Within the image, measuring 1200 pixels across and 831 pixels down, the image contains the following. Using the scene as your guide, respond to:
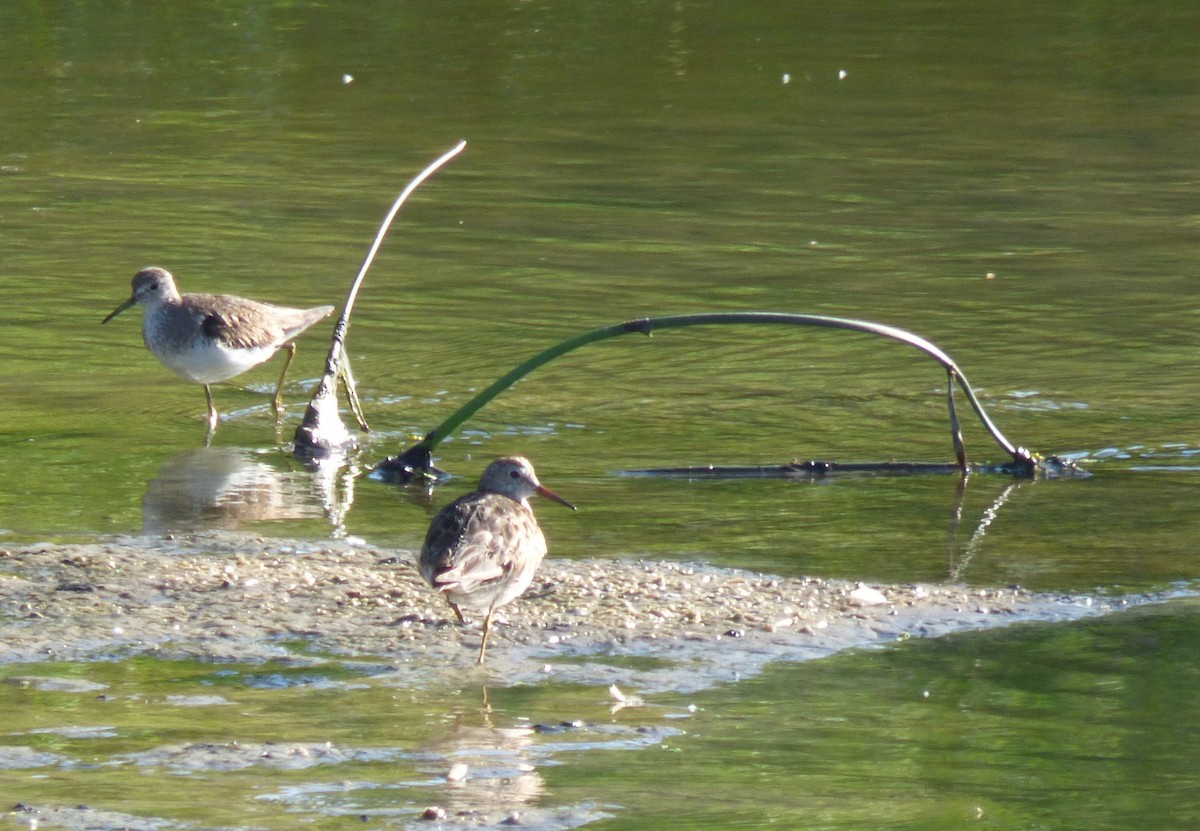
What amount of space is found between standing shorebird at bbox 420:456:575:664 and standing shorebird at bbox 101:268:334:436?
4.09m

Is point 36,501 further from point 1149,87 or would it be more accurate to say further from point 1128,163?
point 1149,87

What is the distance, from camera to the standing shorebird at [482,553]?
646cm

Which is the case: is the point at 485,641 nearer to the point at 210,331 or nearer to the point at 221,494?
the point at 221,494

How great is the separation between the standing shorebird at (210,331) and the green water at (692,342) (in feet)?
0.86

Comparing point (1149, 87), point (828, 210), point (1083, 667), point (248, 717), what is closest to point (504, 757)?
point (248, 717)

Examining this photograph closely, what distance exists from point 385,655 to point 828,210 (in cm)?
1107

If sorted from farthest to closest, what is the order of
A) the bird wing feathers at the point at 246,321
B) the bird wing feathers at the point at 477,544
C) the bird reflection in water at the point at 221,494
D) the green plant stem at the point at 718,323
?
the bird wing feathers at the point at 246,321 < the bird reflection in water at the point at 221,494 < the green plant stem at the point at 718,323 < the bird wing feathers at the point at 477,544

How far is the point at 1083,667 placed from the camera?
6660mm

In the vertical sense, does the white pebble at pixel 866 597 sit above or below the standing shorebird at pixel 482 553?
below

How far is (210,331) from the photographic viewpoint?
11172 mm

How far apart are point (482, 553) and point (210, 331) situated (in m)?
5.02

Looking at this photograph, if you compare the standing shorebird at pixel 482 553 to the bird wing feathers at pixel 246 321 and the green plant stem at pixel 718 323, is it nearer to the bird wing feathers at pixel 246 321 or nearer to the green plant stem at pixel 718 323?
the green plant stem at pixel 718 323

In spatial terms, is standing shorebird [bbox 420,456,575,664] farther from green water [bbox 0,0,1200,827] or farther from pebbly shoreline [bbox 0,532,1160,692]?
green water [bbox 0,0,1200,827]

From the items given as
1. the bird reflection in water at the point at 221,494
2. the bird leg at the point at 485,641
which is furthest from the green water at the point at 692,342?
the bird leg at the point at 485,641
